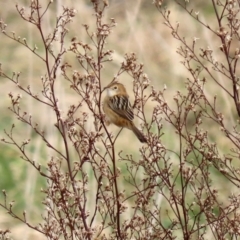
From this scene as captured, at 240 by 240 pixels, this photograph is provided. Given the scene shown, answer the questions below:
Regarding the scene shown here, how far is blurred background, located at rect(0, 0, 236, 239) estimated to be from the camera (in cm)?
845

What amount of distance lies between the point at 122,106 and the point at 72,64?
622 cm

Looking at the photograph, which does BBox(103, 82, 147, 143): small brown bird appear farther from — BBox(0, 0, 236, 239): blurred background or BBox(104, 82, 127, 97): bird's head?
BBox(0, 0, 236, 239): blurred background

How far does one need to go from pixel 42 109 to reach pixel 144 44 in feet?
9.07

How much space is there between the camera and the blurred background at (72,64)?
8445 mm

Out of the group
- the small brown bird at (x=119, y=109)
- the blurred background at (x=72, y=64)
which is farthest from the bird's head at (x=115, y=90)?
the blurred background at (x=72, y=64)

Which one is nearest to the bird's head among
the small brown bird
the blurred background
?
the small brown bird

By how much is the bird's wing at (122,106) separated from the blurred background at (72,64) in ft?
6.63

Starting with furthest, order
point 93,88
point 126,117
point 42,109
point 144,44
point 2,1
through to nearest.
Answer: point 144,44
point 2,1
point 42,109
point 126,117
point 93,88

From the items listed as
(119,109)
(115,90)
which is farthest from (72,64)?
(119,109)

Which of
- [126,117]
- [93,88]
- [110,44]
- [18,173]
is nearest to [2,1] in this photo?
[110,44]

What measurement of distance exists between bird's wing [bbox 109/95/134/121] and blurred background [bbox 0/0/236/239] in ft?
6.63

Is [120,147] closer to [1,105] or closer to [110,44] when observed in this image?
[1,105]

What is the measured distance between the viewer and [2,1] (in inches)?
436

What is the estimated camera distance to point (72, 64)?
10.7 meters
